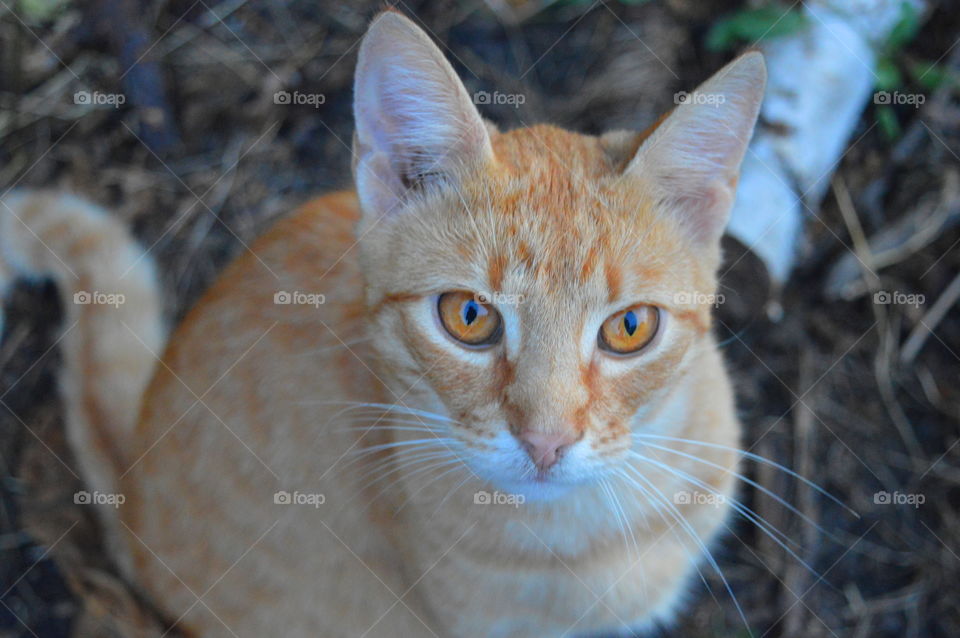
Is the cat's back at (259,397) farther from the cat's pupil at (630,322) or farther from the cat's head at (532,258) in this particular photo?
the cat's pupil at (630,322)

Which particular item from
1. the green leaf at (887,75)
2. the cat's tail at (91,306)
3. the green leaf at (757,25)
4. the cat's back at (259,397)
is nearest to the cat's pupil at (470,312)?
the cat's back at (259,397)

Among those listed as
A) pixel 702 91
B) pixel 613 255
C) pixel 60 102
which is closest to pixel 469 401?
pixel 613 255

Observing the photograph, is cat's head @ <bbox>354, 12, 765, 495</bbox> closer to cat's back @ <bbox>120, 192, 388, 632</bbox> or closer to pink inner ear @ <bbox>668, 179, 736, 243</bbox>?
pink inner ear @ <bbox>668, 179, 736, 243</bbox>

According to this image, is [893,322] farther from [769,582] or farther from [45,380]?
[45,380]

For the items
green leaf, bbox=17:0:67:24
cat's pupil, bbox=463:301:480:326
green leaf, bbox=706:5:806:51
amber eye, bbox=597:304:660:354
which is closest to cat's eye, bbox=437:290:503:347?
cat's pupil, bbox=463:301:480:326

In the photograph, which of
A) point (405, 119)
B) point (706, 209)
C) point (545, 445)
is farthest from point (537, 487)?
point (405, 119)
